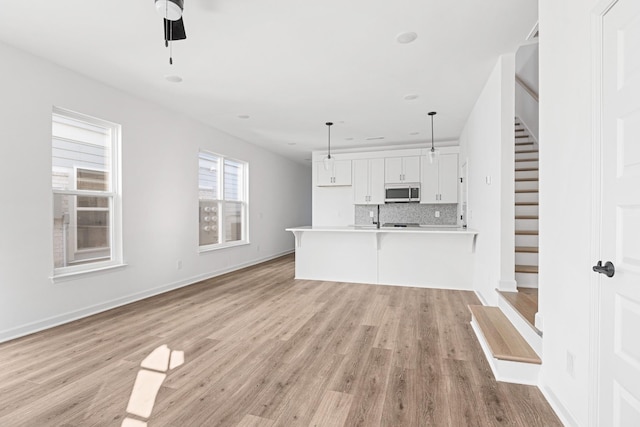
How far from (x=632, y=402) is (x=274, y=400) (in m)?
1.71

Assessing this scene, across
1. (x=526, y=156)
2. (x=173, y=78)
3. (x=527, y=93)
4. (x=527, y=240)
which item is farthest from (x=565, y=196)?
(x=527, y=93)

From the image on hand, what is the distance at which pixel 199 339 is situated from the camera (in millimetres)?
2912

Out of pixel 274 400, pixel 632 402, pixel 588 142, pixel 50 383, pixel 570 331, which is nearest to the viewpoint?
pixel 632 402

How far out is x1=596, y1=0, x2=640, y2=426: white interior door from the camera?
1209 mm

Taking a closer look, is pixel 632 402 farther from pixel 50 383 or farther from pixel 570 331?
pixel 50 383

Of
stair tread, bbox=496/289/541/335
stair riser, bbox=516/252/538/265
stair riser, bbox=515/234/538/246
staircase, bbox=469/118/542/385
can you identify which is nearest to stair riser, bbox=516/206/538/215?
staircase, bbox=469/118/542/385

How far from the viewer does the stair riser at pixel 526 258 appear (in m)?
3.32

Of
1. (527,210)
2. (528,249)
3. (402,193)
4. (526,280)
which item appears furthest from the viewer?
(402,193)

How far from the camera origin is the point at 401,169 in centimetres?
695

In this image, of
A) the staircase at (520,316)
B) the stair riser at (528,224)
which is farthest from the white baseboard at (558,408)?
the stair riser at (528,224)

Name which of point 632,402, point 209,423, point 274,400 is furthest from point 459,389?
point 209,423

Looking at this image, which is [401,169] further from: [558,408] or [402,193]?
[558,408]

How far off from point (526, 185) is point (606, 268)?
319 centimetres

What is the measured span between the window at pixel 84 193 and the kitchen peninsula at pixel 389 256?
8.74 ft
